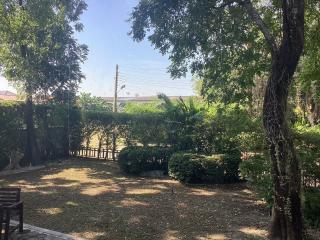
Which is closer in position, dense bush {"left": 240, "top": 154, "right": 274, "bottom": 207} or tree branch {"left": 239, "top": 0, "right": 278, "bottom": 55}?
tree branch {"left": 239, "top": 0, "right": 278, "bottom": 55}

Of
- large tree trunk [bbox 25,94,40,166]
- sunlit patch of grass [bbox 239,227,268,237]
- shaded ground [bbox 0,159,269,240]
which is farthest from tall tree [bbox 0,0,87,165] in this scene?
sunlit patch of grass [bbox 239,227,268,237]

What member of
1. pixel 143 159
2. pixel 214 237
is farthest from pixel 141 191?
pixel 214 237

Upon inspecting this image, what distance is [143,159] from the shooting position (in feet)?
44.7

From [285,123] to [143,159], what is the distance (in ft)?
26.9

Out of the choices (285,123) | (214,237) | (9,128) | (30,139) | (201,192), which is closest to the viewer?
(285,123)

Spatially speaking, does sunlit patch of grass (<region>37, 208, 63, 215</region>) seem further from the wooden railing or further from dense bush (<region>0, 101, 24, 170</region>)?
the wooden railing

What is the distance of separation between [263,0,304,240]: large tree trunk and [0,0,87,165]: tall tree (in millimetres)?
11100

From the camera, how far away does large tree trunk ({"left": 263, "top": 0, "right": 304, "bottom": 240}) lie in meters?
5.63

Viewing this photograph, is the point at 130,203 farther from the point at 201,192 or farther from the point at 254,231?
the point at 254,231

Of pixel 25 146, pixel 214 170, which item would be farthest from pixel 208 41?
pixel 25 146

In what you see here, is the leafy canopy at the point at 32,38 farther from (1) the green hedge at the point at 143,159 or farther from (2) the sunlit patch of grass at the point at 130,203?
(2) the sunlit patch of grass at the point at 130,203

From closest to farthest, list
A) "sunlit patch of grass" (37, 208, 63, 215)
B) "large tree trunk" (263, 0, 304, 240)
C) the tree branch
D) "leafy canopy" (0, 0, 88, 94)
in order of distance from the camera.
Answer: "large tree trunk" (263, 0, 304, 240), the tree branch, "sunlit patch of grass" (37, 208, 63, 215), "leafy canopy" (0, 0, 88, 94)

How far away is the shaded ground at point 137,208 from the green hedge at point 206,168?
34 cm

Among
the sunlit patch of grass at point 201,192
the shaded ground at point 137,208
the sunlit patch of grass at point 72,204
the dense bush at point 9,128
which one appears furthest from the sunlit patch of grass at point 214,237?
the dense bush at point 9,128
